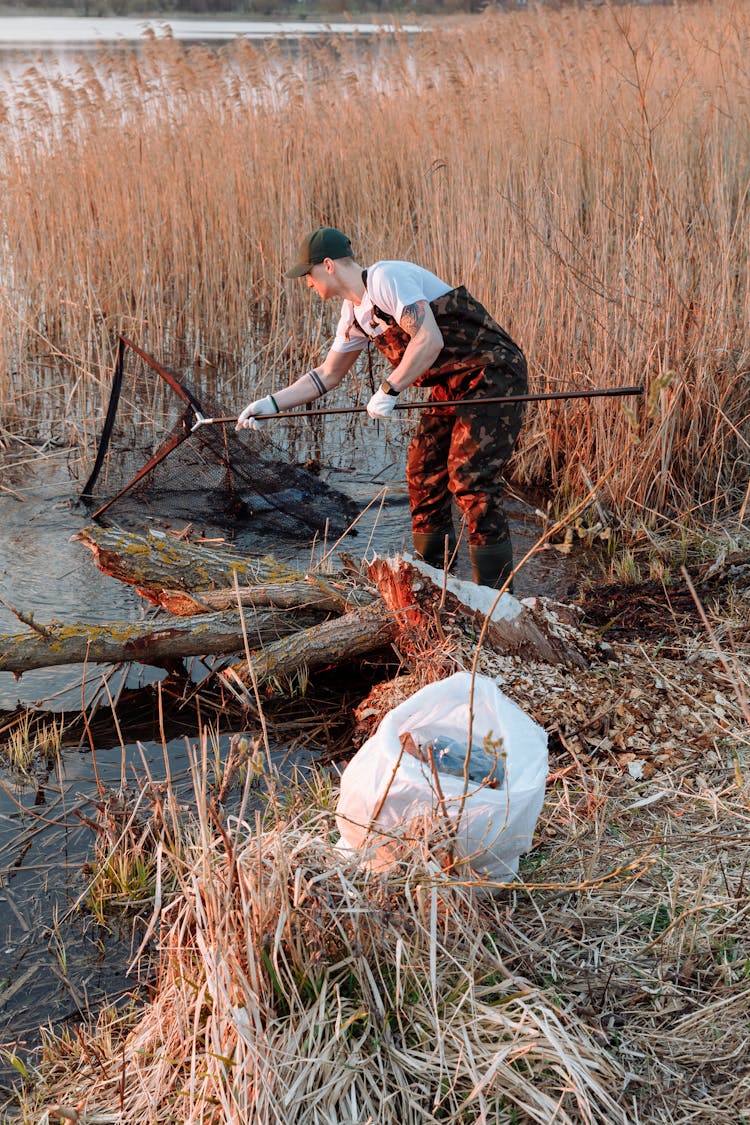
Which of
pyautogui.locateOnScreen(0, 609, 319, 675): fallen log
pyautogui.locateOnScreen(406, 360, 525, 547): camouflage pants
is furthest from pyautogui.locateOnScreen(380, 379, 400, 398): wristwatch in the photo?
pyautogui.locateOnScreen(0, 609, 319, 675): fallen log

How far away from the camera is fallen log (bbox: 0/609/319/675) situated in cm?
357

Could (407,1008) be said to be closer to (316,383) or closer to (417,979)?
(417,979)

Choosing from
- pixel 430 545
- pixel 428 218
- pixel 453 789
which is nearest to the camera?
pixel 453 789

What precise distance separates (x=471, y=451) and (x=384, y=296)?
667 millimetres

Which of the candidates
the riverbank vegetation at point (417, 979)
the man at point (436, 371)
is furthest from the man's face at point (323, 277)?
the riverbank vegetation at point (417, 979)

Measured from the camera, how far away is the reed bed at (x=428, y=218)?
4.79 metres

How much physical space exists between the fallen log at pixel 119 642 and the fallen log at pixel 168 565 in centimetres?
29

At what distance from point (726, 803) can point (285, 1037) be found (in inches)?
53.7

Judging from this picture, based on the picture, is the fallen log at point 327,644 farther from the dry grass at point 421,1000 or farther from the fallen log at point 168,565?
the dry grass at point 421,1000

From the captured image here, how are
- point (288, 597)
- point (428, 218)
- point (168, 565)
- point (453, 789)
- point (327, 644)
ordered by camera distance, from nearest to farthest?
point (453, 789) < point (327, 644) < point (288, 597) < point (168, 565) < point (428, 218)

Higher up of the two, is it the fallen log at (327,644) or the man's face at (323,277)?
the man's face at (323,277)

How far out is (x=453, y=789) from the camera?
236cm

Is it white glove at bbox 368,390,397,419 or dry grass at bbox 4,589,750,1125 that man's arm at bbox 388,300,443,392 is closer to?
white glove at bbox 368,390,397,419

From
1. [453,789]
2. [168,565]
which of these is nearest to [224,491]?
[168,565]
